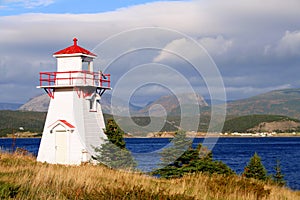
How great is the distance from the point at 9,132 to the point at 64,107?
490 feet

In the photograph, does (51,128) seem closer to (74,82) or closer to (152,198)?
(74,82)

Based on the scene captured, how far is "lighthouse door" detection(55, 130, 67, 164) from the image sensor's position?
25.9 meters

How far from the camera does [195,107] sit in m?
25.1

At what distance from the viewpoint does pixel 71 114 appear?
25.8m

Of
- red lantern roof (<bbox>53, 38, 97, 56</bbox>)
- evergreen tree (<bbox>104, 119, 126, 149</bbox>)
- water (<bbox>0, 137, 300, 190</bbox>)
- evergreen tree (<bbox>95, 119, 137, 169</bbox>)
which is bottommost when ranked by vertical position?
water (<bbox>0, 137, 300, 190</bbox>)

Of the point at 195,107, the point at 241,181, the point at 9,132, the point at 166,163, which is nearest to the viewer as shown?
the point at 241,181

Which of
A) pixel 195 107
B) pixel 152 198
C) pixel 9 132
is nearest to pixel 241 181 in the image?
pixel 152 198

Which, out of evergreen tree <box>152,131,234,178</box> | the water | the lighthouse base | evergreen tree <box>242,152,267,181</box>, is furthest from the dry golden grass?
evergreen tree <box>242,152,267,181</box>

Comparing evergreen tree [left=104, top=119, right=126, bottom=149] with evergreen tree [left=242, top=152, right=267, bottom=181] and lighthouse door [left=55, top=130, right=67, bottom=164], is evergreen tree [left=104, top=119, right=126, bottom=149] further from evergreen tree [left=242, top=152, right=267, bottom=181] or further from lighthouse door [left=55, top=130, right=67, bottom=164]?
evergreen tree [left=242, top=152, right=267, bottom=181]

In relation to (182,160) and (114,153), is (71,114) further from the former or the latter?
(182,160)

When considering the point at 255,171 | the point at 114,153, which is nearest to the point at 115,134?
the point at 114,153

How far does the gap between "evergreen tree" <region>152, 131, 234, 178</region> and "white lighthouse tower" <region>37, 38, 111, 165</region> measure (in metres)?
5.60

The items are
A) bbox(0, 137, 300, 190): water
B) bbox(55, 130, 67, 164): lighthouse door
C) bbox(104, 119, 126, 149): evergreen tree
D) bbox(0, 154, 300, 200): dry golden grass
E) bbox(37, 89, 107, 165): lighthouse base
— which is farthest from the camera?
bbox(0, 137, 300, 190): water

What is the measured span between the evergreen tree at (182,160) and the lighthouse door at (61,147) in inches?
257
